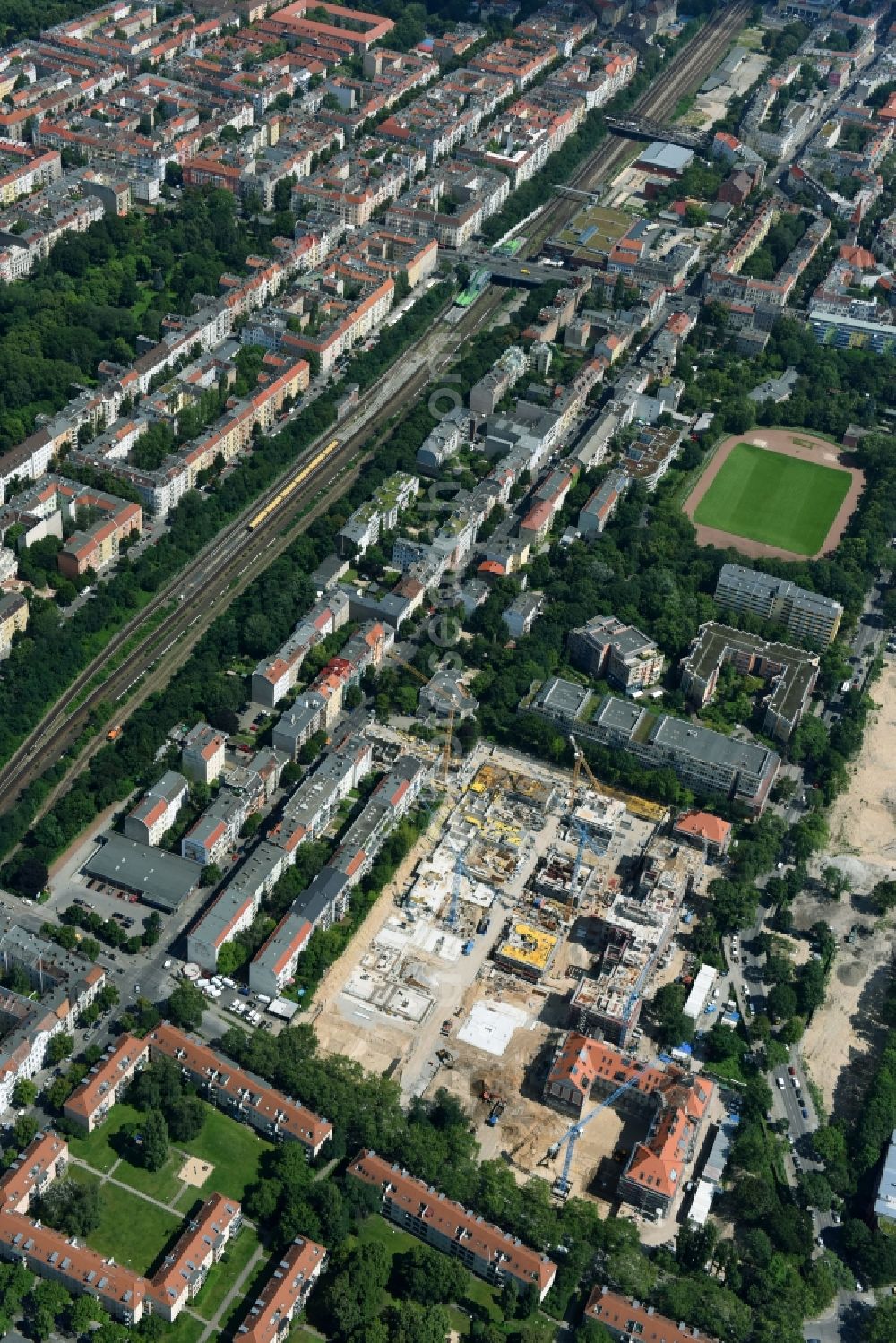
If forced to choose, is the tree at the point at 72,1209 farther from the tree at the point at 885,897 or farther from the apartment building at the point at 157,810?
the tree at the point at 885,897

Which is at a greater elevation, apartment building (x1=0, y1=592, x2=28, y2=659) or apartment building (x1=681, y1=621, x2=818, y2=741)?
apartment building (x1=681, y1=621, x2=818, y2=741)

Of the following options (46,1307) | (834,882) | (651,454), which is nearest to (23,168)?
(651,454)

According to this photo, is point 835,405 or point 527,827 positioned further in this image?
point 835,405

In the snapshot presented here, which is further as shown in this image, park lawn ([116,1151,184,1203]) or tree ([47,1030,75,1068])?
tree ([47,1030,75,1068])

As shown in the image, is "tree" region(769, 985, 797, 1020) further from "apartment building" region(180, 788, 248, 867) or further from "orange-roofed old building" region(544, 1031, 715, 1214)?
"apartment building" region(180, 788, 248, 867)

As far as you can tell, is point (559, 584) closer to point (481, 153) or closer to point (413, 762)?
point (413, 762)

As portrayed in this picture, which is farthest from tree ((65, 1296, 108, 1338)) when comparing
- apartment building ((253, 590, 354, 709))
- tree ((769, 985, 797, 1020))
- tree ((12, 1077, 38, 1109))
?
tree ((769, 985, 797, 1020))

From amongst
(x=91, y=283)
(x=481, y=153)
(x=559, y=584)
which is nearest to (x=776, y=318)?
(x=481, y=153)
